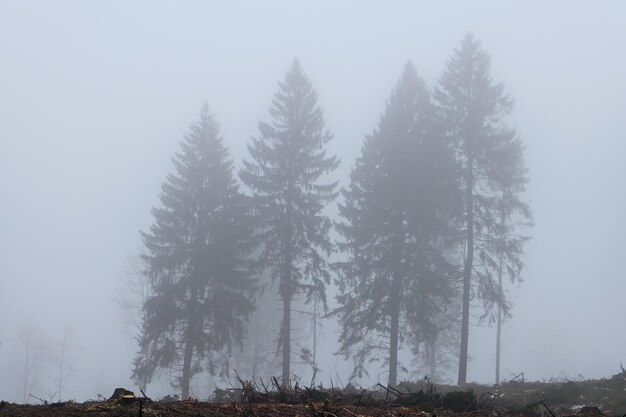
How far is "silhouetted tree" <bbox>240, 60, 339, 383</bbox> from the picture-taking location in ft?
79.5

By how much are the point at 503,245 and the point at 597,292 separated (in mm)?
122599

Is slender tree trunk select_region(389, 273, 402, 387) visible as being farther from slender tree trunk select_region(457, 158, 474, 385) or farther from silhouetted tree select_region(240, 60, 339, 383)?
silhouetted tree select_region(240, 60, 339, 383)

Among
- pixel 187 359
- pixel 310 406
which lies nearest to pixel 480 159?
pixel 187 359

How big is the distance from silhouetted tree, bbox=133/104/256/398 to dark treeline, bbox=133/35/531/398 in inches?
2.0

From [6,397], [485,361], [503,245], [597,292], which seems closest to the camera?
[503,245]

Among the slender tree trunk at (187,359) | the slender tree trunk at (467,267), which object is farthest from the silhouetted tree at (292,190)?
the slender tree trunk at (467,267)

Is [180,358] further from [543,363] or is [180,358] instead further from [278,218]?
[543,363]

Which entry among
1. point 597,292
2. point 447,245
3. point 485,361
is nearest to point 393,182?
point 447,245

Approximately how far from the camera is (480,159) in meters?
23.0

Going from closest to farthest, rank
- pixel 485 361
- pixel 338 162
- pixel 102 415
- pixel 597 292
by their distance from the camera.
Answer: pixel 102 415 < pixel 338 162 < pixel 485 361 < pixel 597 292

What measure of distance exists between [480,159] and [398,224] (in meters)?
4.49

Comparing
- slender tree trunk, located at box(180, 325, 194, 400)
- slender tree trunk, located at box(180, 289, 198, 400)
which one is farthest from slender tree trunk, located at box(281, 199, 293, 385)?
slender tree trunk, located at box(180, 325, 194, 400)

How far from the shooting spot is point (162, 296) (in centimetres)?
2377

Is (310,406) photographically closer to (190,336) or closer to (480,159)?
(190,336)
